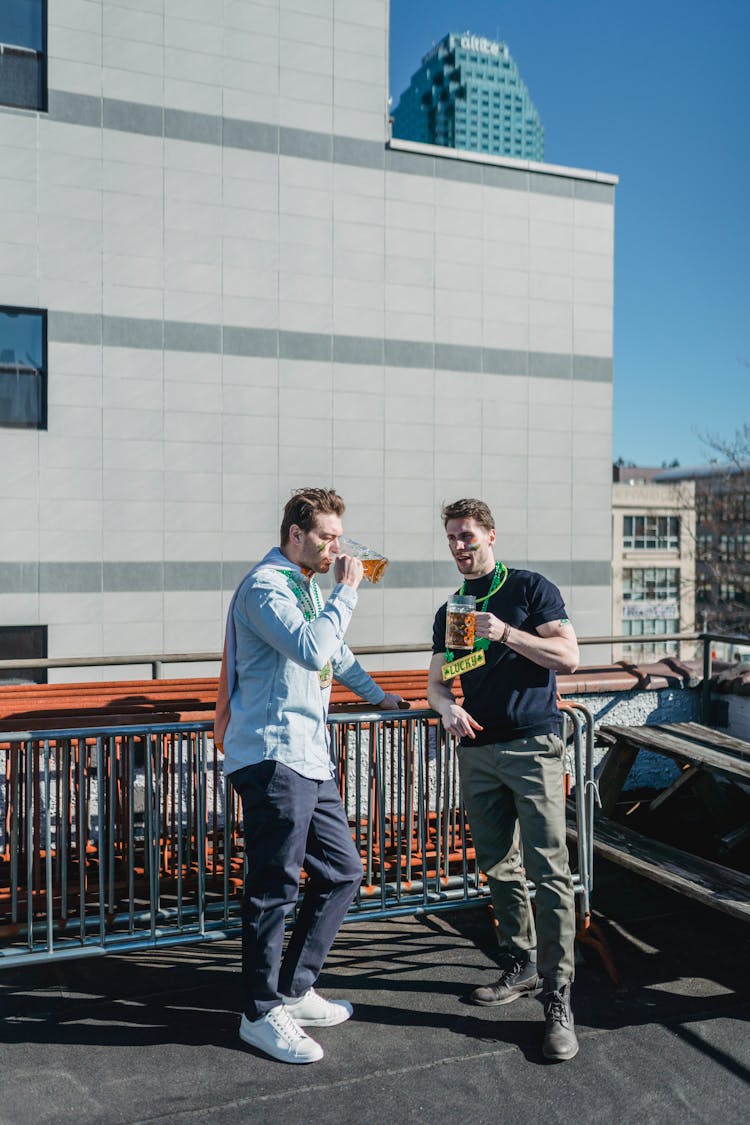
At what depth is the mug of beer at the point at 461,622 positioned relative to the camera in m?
4.08

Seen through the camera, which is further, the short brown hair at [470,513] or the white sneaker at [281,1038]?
the short brown hair at [470,513]

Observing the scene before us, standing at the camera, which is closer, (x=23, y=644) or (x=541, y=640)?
(x=541, y=640)

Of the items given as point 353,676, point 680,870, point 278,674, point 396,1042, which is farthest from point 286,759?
point 680,870

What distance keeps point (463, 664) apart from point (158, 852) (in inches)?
66.0

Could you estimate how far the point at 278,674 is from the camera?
148 inches

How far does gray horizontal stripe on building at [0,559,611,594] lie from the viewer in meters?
14.1

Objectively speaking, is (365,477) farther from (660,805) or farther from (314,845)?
(314,845)

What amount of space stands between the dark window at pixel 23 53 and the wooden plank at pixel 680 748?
13.0 metres

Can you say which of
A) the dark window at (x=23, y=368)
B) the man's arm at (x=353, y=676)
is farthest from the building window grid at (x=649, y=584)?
the man's arm at (x=353, y=676)

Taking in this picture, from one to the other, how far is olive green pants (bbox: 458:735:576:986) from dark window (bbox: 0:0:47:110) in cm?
1362

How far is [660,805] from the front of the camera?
21.4 ft

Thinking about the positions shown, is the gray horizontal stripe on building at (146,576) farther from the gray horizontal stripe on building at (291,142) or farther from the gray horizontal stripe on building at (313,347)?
the gray horizontal stripe on building at (291,142)

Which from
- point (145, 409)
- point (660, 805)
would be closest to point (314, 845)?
point (660, 805)

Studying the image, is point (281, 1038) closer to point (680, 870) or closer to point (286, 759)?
point (286, 759)
